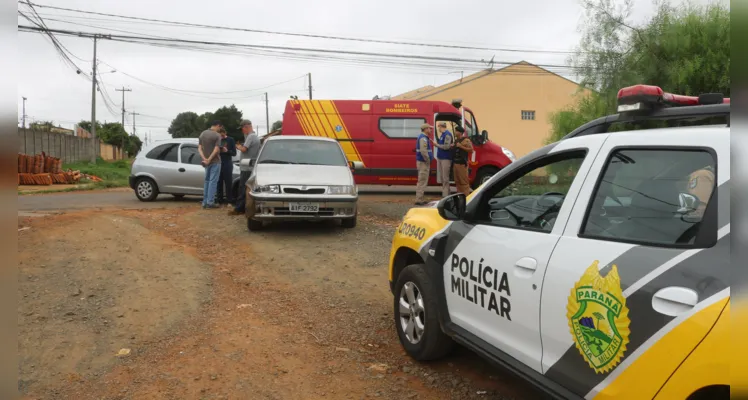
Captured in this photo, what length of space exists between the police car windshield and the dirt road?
4.76 feet

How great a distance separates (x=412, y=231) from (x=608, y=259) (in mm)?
1944

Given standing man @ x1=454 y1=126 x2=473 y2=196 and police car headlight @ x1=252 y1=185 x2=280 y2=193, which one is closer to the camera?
police car headlight @ x1=252 y1=185 x2=280 y2=193

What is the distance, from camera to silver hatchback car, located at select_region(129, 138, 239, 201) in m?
12.6

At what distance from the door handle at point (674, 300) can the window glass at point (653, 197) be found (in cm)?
22

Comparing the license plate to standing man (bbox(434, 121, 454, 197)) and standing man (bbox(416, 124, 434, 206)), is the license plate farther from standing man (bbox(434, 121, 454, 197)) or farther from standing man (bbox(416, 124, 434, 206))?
standing man (bbox(416, 124, 434, 206))

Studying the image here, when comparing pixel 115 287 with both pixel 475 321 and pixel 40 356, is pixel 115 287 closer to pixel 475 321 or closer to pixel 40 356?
pixel 40 356

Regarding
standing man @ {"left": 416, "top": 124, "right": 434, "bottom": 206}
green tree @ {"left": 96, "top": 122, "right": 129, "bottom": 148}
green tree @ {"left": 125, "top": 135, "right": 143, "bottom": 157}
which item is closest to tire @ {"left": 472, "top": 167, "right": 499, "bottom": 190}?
standing man @ {"left": 416, "top": 124, "right": 434, "bottom": 206}

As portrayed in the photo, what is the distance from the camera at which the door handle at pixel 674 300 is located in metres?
1.90

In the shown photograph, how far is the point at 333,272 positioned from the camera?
6.46m

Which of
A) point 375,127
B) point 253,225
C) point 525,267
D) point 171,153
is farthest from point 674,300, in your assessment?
point 375,127

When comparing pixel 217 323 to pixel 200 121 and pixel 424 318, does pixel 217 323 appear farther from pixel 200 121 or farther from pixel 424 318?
pixel 200 121

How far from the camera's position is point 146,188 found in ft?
42.1

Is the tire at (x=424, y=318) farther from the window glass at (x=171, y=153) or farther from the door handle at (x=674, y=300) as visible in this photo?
the window glass at (x=171, y=153)

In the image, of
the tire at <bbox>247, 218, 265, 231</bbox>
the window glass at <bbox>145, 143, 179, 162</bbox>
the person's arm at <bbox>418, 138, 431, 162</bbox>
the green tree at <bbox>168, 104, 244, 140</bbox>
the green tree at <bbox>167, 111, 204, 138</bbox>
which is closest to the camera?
the tire at <bbox>247, 218, 265, 231</bbox>
